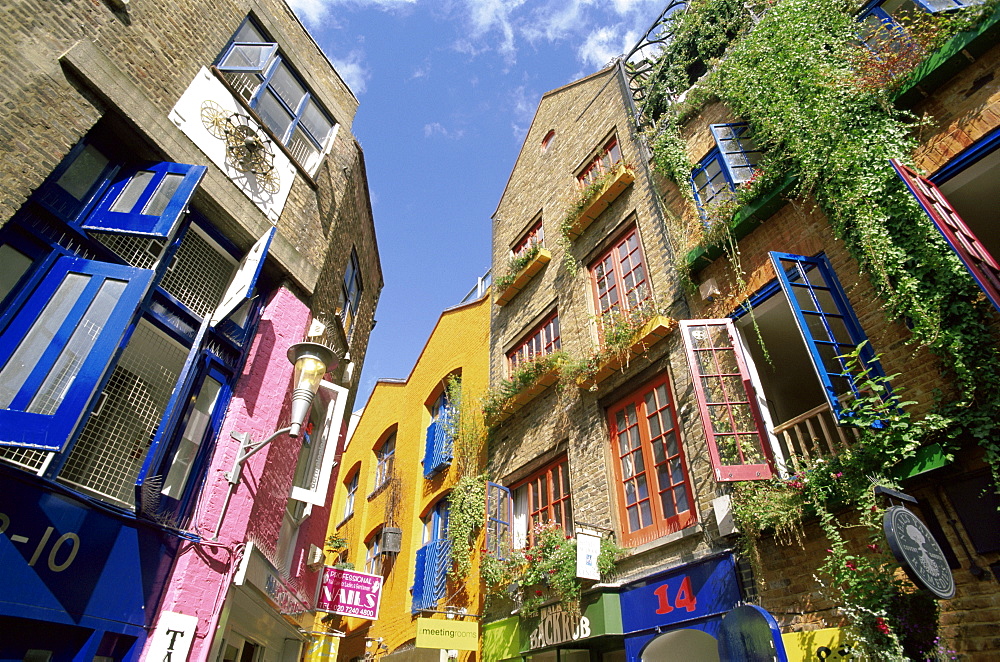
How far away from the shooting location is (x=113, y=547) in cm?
527

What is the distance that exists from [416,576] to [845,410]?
409 inches

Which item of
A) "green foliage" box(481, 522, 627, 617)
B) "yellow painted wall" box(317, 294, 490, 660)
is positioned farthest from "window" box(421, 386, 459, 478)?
"green foliage" box(481, 522, 627, 617)

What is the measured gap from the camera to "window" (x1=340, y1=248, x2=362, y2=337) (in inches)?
471

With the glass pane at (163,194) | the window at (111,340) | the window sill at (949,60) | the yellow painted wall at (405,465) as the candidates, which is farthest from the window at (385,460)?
the window sill at (949,60)

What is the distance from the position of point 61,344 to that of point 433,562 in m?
9.03

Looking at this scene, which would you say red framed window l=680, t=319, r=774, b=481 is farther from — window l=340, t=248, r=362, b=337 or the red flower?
window l=340, t=248, r=362, b=337

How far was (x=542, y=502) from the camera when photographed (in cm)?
984

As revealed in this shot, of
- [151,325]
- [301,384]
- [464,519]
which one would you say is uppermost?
[151,325]

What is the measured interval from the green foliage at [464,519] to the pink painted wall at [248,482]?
386cm

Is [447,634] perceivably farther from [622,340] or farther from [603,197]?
[603,197]

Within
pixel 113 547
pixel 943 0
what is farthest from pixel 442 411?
pixel 943 0

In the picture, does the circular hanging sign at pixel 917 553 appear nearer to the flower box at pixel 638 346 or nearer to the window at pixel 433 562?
the flower box at pixel 638 346

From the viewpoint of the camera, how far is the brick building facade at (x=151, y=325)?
16.2 ft

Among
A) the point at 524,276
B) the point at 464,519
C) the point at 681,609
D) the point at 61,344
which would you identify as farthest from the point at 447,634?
the point at 524,276
